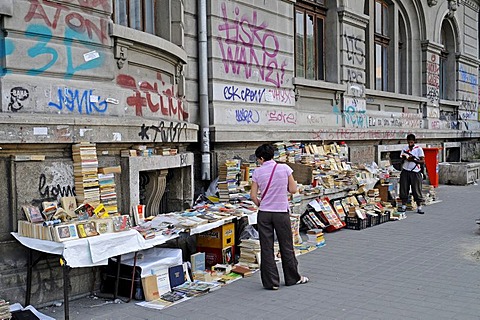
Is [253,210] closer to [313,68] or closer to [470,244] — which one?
[470,244]

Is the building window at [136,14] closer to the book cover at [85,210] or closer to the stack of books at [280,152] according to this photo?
the book cover at [85,210]

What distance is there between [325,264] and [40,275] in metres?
3.91

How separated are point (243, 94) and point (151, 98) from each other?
142 inches

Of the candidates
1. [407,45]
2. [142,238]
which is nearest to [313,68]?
[407,45]

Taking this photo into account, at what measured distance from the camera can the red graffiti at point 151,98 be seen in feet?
23.4

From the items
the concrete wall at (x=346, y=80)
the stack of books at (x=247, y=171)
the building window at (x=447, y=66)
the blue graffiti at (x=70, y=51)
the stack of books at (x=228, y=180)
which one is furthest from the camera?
the building window at (x=447, y=66)

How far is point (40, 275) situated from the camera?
5.77m

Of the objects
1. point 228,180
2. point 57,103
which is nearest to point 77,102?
point 57,103

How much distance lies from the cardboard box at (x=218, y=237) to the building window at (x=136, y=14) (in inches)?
131

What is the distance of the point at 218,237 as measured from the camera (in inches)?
291

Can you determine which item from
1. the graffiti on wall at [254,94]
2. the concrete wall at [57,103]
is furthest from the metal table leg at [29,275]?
the graffiti on wall at [254,94]

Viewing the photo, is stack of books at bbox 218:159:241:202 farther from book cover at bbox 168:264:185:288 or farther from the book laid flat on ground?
book cover at bbox 168:264:185:288

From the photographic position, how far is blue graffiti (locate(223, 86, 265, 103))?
10423mm

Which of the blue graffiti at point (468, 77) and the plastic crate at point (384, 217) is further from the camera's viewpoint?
the blue graffiti at point (468, 77)
